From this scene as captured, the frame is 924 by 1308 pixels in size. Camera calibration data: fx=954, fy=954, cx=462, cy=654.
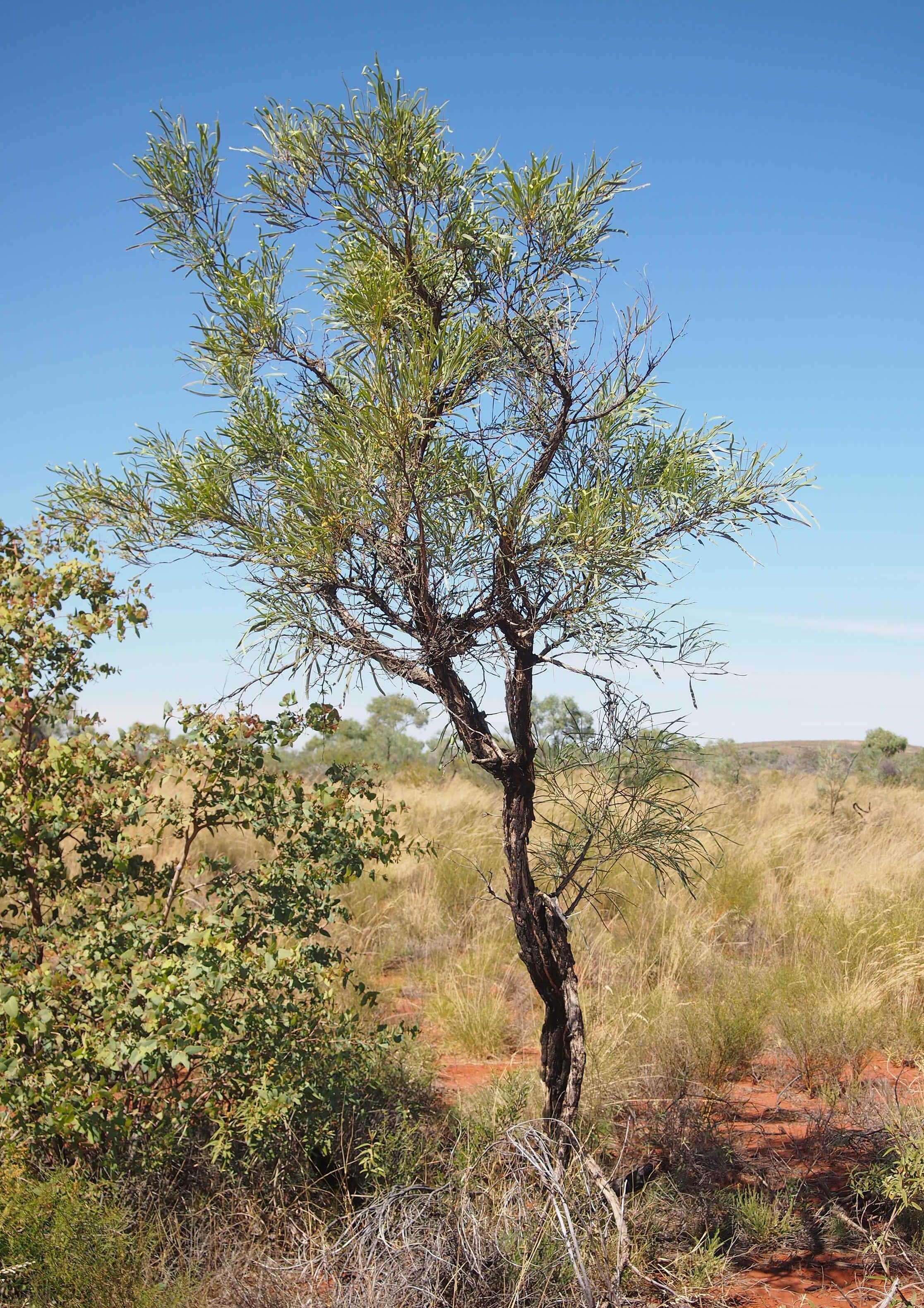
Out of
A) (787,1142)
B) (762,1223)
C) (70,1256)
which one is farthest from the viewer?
(787,1142)

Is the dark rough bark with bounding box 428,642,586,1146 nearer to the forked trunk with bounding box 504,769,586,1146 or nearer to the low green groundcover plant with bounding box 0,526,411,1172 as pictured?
the forked trunk with bounding box 504,769,586,1146

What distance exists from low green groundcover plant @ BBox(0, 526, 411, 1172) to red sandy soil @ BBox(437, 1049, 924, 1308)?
1541mm

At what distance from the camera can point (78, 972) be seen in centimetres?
326

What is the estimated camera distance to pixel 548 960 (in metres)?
3.36

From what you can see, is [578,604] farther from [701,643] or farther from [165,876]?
[165,876]

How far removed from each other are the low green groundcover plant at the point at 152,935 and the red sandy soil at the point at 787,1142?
1.54 meters

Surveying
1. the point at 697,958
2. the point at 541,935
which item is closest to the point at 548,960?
the point at 541,935

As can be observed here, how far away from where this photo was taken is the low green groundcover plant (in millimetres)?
3064

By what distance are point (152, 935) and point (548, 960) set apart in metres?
1.35

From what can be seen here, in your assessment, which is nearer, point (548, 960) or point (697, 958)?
point (548, 960)

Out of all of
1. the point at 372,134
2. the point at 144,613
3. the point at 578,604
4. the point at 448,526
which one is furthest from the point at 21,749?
the point at 372,134

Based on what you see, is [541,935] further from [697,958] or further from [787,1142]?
[697,958]

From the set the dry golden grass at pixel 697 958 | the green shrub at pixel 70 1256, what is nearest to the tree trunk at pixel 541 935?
the dry golden grass at pixel 697 958

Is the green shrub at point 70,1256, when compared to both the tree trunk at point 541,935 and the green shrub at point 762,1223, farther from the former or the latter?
the green shrub at point 762,1223
